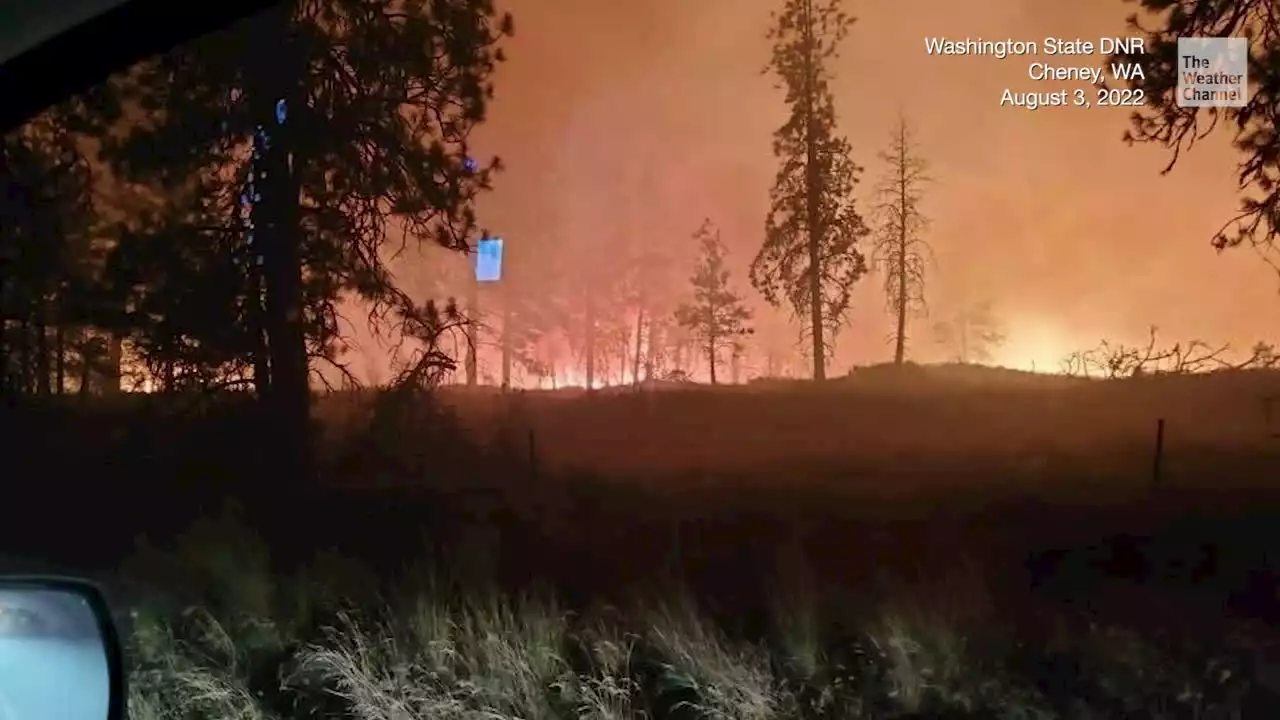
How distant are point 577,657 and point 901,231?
139 centimetres

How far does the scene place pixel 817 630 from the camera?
2363mm

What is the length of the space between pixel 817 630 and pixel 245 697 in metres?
1.54

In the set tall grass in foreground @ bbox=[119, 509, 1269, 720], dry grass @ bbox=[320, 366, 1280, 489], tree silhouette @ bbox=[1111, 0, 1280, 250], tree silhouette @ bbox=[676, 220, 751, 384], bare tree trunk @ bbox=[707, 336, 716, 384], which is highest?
tree silhouette @ bbox=[1111, 0, 1280, 250]

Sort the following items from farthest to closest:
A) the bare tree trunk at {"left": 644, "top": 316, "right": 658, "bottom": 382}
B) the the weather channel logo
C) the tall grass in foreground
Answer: the bare tree trunk at {"left": 644, "top": 316, "right": 658, "bottom": 382} → the the weather channel logo → the tall grass in foreground

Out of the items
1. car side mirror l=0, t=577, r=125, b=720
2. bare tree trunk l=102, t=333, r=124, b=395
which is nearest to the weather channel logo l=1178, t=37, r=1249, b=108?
car side mirror l=0, t=577, r=125, b=720

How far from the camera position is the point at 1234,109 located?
2.46 meters

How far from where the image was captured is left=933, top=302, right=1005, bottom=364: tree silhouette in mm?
2514

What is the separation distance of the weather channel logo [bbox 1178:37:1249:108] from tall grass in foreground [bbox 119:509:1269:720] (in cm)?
136

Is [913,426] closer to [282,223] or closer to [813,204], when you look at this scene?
[813,204]

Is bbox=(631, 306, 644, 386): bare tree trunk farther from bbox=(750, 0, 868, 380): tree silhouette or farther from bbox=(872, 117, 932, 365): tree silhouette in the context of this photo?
bbox=(872, 117, 932, 365): tree silhouette

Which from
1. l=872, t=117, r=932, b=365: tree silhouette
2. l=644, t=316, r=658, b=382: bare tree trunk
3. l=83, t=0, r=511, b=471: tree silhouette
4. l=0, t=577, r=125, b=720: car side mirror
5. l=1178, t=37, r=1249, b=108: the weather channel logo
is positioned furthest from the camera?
l=83, t=0, r=511, b=471: tree silhouette

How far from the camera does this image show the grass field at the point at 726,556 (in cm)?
228

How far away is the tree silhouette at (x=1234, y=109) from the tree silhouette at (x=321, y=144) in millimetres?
1755

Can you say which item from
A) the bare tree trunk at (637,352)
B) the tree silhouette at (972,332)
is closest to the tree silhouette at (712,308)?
the bare tree trunk at (637,352)
